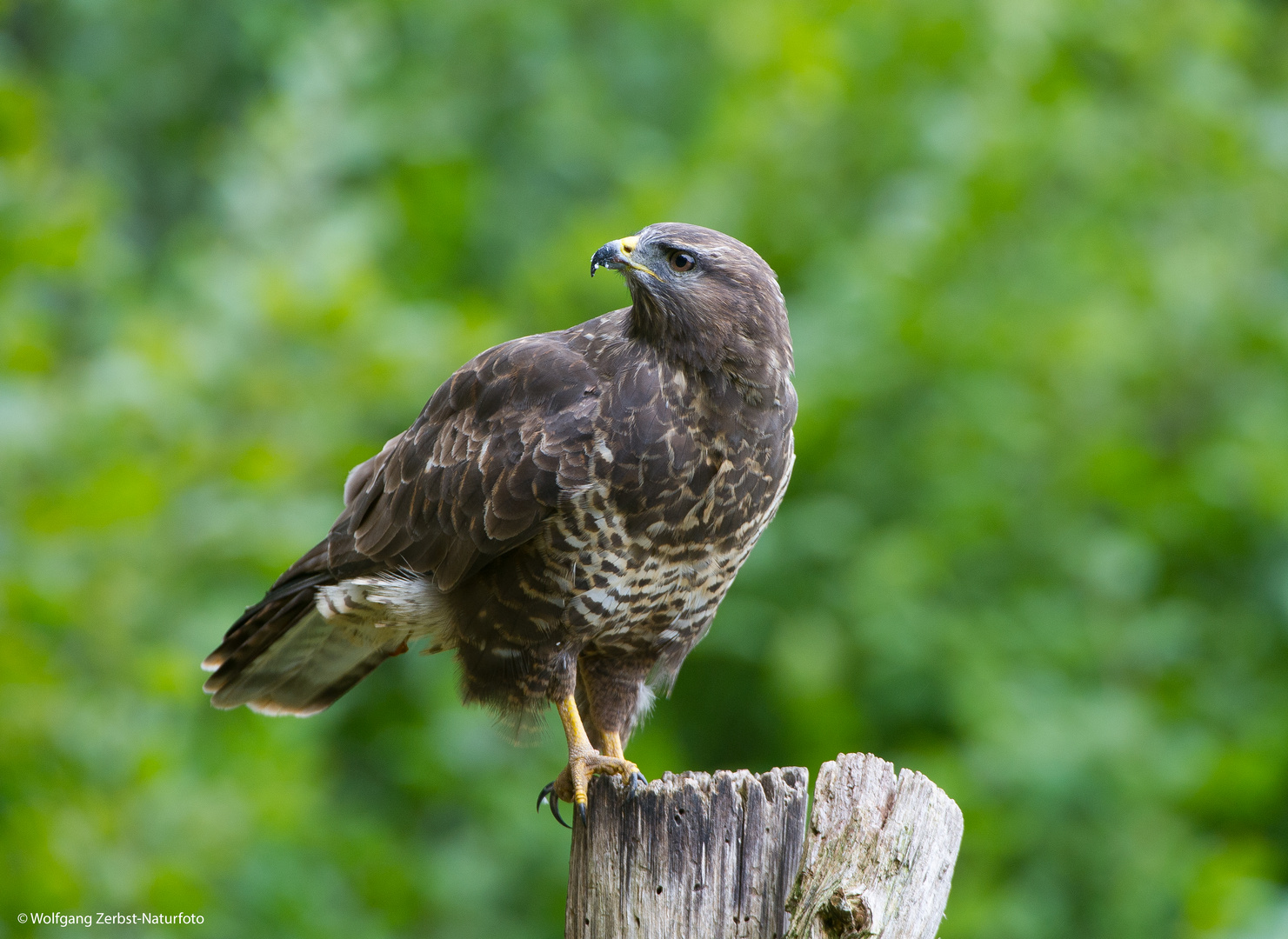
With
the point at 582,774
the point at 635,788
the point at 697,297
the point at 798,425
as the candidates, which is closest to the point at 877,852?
the point at 635,788

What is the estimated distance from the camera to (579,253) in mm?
5934

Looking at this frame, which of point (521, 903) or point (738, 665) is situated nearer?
point (521, 903)

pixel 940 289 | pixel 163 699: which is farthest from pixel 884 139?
pixel 163 699

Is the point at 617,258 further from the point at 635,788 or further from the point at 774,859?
the point at 774,859

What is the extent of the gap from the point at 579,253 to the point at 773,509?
3003 millimetres

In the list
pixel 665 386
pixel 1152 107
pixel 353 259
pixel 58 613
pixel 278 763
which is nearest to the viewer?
pixel 665 386

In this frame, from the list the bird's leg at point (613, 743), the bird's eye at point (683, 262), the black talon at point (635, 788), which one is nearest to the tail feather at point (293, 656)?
the bird's leg at point (613, 743)

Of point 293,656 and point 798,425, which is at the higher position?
point 798,425

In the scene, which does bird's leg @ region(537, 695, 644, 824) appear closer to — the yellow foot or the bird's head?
the yellow foot

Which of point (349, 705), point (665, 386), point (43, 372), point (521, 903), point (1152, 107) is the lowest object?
point (521, 903)

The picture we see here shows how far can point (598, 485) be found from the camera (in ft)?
9.66

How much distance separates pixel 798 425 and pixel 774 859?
3.29 m

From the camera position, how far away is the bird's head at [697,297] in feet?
9.87

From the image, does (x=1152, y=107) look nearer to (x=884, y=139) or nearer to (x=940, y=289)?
(x=884, y=139)
